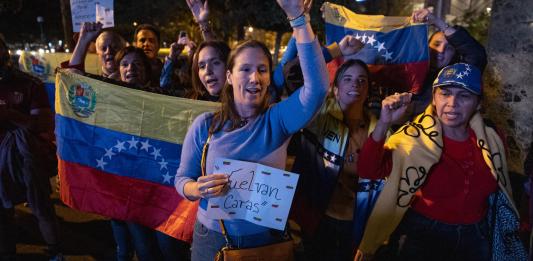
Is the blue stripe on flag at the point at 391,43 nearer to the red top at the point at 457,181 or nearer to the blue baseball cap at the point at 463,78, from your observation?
the blue baseball cap at the point at 463,78

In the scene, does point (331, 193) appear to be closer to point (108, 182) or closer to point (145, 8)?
point (108, 182)

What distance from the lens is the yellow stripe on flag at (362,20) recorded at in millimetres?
3551

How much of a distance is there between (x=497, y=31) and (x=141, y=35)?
3.80 meters

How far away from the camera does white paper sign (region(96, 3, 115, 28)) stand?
3875 millimetres

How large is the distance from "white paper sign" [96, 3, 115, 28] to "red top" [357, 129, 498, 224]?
292 cm

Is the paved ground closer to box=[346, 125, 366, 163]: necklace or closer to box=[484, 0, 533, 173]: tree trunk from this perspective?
box=[346, 125, 366, 163]: necklace

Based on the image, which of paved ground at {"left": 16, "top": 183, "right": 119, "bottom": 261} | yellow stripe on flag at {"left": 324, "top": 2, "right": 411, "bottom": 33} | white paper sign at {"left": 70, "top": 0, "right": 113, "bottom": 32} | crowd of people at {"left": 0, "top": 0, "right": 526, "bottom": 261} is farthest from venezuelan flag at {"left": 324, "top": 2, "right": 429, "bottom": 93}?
paved ground at {"left": 16, "top": 183, "right": 119, "bottom": 261}

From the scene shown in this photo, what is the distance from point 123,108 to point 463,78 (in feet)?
7.88

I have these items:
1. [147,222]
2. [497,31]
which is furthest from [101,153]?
[497,31]

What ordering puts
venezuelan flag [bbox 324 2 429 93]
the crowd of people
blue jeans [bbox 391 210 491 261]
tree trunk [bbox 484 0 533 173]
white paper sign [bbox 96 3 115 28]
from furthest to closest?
1. white paper sign [bbox 96 3 115 28]
2. tree trunk [bbox 484 0 533 173]
3. venezuelan flag [bbox 324 2 429 93]
4. blue jeans [bbox 391 210 491 261]
5. the crowd of people

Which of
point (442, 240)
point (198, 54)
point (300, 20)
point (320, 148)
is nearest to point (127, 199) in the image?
point (198, 54)

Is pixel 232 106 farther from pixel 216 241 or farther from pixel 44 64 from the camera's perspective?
pixel 44 64

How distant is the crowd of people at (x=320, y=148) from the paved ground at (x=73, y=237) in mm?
475

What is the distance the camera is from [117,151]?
3.15 m
